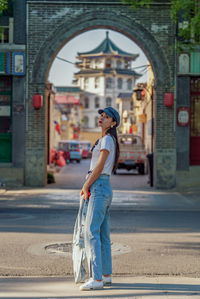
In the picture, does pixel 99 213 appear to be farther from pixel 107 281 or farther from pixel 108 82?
pixel 108 82

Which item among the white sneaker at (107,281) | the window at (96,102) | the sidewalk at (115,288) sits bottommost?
the sidewalk at (115,288)

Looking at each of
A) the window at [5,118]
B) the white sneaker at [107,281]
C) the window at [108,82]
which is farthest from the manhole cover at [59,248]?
the window at [108,82]

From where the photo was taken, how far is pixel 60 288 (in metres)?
5.79

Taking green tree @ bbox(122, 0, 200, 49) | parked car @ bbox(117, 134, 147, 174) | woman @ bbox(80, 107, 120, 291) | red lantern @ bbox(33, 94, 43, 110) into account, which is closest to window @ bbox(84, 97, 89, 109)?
parked car @ bbox(117, 134, 147, 174)

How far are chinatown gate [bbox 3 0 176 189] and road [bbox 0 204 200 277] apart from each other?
688 centimetres

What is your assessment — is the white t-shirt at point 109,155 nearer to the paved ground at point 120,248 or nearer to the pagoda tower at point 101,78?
the paved ground at point 120,248

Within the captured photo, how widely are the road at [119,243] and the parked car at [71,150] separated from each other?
40.0 meters

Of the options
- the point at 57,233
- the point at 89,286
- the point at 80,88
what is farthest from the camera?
the point at 80,88

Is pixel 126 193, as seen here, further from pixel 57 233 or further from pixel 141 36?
pixel 57 233

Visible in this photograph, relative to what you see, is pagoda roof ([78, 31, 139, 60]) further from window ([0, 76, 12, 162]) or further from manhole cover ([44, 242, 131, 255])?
manhole cover ([44, 242, 131, 255])

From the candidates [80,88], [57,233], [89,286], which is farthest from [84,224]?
[80,88]

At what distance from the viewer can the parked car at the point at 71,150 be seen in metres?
52.9

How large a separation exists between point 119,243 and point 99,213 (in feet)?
9.76

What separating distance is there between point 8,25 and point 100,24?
10.7 ft
